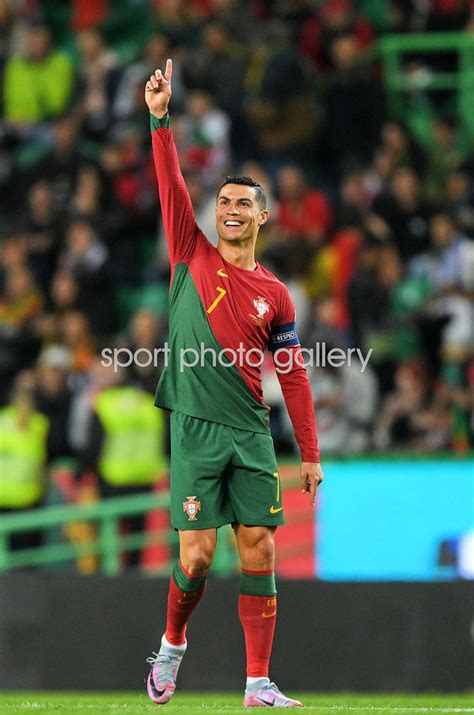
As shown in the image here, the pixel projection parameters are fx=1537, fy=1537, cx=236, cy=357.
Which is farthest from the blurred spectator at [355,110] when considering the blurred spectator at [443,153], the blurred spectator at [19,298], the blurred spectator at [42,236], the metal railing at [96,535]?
the metal railing at [96,535]

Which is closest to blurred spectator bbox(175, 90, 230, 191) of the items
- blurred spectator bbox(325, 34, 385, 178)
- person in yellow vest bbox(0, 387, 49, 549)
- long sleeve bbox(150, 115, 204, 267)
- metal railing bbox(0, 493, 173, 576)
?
blurred spectator bbox(325, 34, 385, 178)

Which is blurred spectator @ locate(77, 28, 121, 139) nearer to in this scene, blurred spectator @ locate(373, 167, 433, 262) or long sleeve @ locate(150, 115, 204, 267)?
blurred spectator @ locate(373, 167, 433, 262)

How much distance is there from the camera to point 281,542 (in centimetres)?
1064

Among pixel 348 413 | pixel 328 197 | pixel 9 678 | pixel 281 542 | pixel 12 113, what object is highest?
pixel 12 113

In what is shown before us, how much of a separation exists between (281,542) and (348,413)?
120cm

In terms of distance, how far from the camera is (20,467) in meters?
11.5

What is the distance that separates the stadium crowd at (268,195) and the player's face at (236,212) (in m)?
4.74

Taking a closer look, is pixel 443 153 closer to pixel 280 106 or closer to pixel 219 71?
pixel 280 106

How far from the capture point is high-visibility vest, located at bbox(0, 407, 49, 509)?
1145 centimetres

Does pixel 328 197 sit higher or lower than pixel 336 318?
higher

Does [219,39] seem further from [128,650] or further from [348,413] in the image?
[128,650]

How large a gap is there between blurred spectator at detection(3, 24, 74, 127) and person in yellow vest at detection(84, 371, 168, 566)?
189 inches

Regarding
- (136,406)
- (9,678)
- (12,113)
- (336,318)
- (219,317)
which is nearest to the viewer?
(219,317)

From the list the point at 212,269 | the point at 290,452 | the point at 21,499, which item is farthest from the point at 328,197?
the point at 212,269
